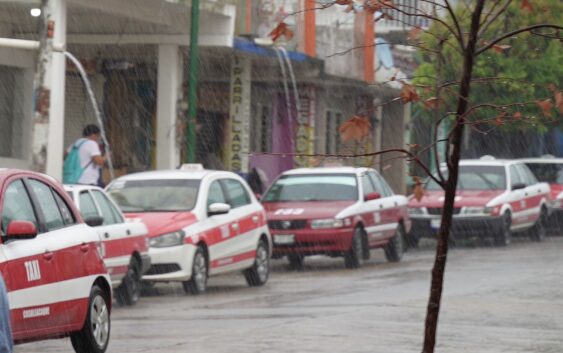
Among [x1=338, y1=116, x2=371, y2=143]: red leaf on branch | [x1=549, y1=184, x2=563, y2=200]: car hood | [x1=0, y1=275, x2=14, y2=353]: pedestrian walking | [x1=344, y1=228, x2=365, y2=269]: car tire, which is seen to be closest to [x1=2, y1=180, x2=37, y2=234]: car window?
[x1=338, y1=116, x2=371, y2=143]: red leaf on branch

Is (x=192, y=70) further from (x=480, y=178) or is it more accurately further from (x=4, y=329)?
(x=4, y=329)

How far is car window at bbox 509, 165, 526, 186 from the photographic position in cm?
3053

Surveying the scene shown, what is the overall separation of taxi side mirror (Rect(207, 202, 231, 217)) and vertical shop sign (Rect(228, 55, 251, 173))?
43.0ft

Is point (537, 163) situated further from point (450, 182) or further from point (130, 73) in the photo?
point (450, 182)

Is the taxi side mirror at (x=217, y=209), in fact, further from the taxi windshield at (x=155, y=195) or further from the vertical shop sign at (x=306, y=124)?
the vertical shop sign at (x=306, y=124)

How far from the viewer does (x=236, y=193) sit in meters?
21.5

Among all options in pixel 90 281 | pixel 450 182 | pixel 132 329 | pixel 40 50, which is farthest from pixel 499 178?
pixel 450 182

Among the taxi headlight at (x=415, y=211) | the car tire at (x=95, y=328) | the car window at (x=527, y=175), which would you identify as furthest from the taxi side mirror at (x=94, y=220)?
the car window at (x=527, y=175)

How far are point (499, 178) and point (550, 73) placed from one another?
40.4 feet

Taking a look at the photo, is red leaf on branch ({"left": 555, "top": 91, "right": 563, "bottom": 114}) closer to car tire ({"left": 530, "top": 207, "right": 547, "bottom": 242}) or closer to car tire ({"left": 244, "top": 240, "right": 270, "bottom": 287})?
car tire ({"left": 244, "top": 240, "right": 270, "bottom": 287})

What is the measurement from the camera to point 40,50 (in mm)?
21594

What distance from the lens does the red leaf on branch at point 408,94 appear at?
6.54 meters

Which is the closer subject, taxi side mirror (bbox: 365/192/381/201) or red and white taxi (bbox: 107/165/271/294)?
red and white taxi (bbox: 107/165/271/294)

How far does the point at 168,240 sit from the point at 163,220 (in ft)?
1.40
